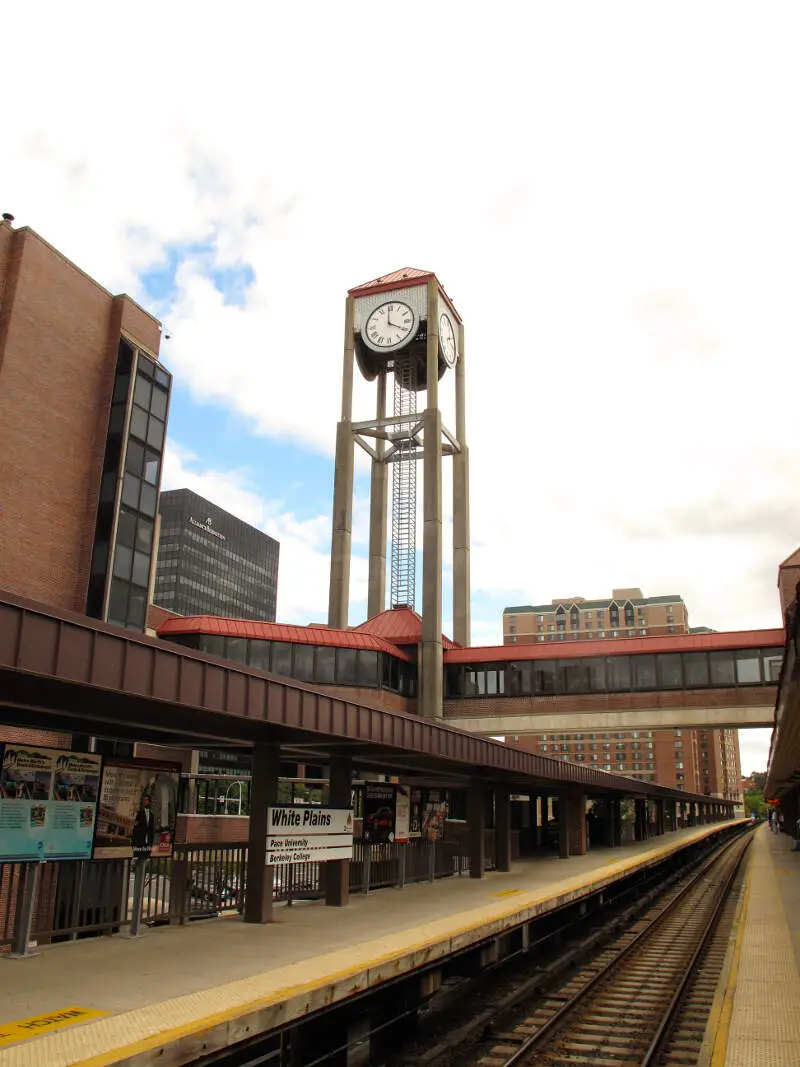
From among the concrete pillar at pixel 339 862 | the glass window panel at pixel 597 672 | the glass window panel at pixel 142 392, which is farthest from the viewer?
the glass window panel at pixel 597 672

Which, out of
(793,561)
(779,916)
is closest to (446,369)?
(793,561)

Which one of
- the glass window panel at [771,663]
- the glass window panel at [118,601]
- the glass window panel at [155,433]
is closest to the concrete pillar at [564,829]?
the glass window panel at [771,663]

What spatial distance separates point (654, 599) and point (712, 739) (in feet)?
100

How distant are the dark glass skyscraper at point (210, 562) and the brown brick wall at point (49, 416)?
377 feet

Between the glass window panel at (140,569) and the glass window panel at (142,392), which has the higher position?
the glass window panel at (142,392)

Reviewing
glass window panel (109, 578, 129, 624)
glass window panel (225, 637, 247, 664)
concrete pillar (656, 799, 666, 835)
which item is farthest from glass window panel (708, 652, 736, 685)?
glass window panel (109, 578, 129, 624)

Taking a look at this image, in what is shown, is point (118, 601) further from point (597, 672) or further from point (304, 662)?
point (597, 672)

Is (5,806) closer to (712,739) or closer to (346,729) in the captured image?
(346,729)

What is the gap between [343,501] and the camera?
197ft

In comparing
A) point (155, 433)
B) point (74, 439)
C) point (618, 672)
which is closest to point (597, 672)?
point (618, 672)

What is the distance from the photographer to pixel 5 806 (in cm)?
1099

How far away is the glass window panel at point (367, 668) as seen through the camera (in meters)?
47.2

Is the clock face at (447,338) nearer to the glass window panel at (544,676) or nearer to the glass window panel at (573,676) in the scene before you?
the glass window panel at (544,676)

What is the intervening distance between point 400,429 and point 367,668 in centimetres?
2235
